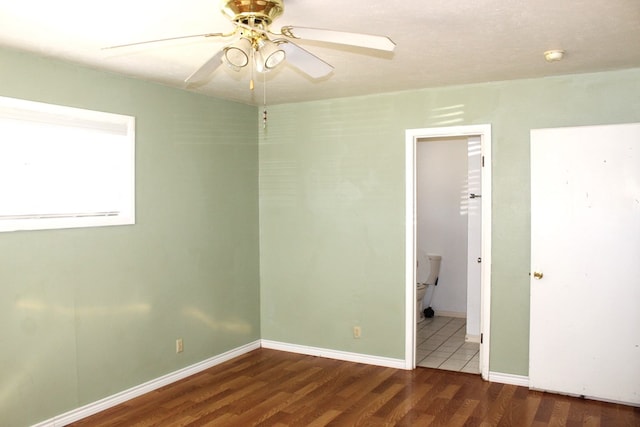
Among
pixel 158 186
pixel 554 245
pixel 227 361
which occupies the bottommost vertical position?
pixel 227 361

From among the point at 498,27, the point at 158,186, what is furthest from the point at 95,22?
the point at 498,27

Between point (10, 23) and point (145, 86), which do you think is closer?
point (10, 23)

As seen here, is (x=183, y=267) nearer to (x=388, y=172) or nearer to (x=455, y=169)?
(x=388, y=172)

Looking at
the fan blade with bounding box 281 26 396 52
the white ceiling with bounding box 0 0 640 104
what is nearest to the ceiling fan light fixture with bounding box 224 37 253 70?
the fan blade with bounding box 281 26 396 52

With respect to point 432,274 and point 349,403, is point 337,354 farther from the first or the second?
point 432,274

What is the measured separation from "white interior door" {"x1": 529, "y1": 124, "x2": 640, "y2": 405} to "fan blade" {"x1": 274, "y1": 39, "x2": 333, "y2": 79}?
232 centimetres

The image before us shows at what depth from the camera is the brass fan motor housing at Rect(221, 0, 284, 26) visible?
2.06 m

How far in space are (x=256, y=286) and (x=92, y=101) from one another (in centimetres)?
242

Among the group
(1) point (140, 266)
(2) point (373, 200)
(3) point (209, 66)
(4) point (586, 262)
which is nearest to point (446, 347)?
(2) point (373, 200)

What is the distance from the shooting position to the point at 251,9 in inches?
82.0

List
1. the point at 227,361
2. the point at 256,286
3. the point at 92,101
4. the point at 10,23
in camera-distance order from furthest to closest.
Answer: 1. the point at 256,286
2. the point at 227,361
3. the point at 92,101
4. the point at 10,23

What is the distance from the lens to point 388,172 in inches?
184

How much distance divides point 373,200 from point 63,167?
2544 mm

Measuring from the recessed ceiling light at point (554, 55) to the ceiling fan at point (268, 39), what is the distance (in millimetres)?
1671
